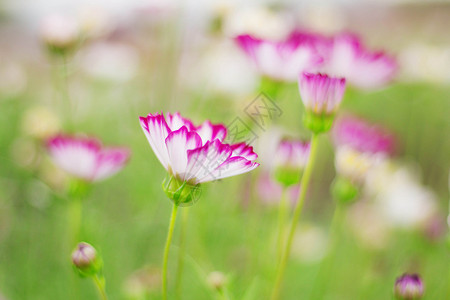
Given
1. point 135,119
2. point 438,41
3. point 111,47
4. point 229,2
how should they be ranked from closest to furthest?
point 229,2
point 135,119
point 111,47
point 438,41

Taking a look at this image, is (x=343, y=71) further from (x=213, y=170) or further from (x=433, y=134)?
(x=433, y=134)

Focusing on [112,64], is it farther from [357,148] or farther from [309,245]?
[357,148]

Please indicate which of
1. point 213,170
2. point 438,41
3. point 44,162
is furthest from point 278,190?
point 438,41

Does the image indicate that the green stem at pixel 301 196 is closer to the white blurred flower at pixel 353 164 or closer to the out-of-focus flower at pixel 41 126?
the white blurred flower at pixel 353 164

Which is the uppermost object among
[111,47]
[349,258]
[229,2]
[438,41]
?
[438,41]

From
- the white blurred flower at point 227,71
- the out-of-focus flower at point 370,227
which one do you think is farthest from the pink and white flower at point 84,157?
the out-of-focus flower at point 370,227

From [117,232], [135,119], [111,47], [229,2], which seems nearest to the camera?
[229,2]

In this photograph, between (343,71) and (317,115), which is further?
(343,71)
